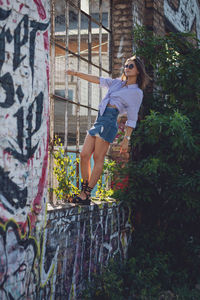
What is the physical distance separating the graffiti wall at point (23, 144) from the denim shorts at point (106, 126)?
861mm

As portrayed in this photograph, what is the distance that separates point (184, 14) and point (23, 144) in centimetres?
613

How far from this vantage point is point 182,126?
4492 millimetres

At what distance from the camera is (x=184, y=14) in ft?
26.6

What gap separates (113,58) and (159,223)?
7.72ft

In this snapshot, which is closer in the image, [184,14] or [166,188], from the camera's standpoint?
[166,188]

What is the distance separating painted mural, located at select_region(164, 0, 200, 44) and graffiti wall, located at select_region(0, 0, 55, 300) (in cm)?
422

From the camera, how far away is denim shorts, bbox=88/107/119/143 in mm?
4102

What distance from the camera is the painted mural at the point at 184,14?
706 centimetres

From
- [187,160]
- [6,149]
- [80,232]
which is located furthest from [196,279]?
[6,149]

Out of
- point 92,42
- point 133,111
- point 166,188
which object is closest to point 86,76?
point 133,111

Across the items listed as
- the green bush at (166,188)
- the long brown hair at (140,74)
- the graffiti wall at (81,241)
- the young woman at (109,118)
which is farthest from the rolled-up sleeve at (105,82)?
the graffiti wall at (81,241)

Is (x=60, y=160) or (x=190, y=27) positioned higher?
(x=190, y=27)

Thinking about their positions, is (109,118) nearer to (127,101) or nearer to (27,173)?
(127,101)

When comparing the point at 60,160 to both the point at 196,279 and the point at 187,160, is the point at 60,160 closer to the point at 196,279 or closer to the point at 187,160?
the point at 187,160
